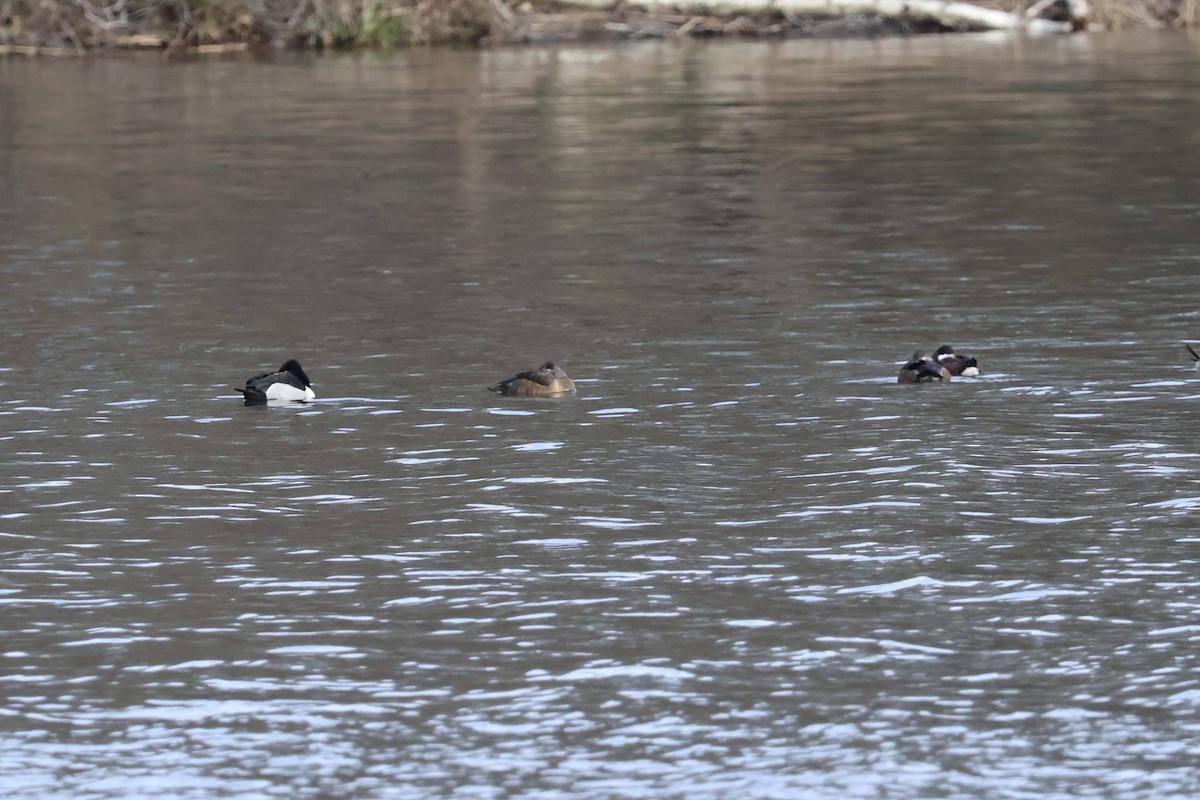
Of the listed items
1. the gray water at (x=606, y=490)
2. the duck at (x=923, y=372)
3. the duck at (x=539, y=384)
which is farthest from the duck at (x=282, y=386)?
the duck at (x=923, y=372)

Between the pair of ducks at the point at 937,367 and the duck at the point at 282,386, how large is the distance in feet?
11.9

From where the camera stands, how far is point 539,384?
12344 mm

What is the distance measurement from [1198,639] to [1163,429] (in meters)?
3.69

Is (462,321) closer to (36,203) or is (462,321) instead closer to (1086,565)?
(1086,565)

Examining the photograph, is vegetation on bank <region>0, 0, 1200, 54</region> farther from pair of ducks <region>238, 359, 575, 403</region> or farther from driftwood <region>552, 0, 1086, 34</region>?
pair of ducks <region>238, 359, 575, 403</region>

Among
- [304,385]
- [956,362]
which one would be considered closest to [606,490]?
[304,385]

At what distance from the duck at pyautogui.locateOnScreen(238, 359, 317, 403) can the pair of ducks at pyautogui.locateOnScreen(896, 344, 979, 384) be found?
363 cm

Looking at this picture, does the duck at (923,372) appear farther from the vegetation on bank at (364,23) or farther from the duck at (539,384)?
the vegetation on bank at (364,23)

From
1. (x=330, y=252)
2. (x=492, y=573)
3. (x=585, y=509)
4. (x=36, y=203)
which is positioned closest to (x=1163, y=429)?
(x=585, y=509)

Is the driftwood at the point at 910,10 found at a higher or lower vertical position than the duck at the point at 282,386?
higher

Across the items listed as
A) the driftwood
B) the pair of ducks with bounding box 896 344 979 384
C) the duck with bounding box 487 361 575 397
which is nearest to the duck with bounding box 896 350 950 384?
the pair of ducks with bounding box 896 344 979 384

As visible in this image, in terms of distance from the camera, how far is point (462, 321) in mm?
15188

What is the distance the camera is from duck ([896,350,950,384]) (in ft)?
40.3

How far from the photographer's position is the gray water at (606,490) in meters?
6.88
